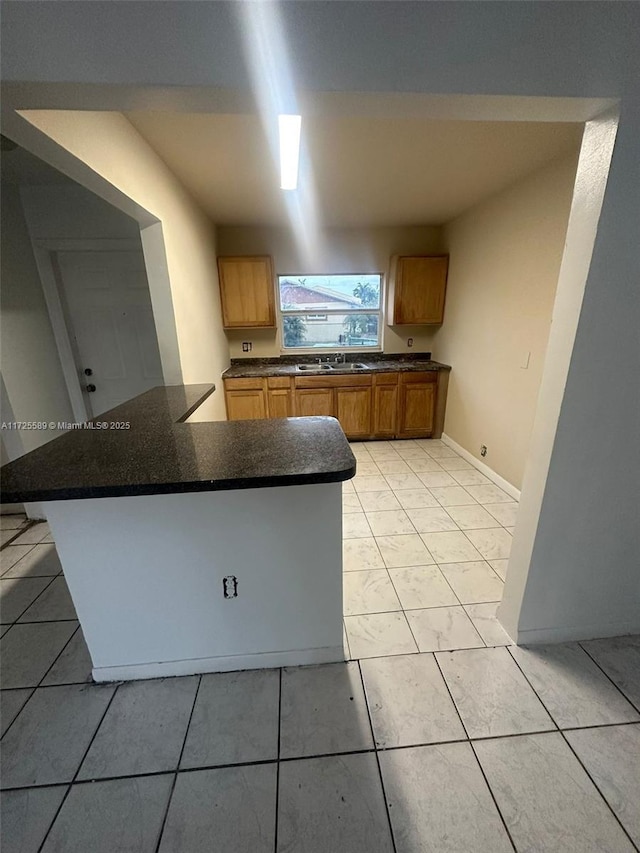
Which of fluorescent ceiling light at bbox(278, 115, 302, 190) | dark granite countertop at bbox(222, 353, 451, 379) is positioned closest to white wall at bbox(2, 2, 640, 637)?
fluorescent ceiling light at bbox(278, 115, 302, 190)

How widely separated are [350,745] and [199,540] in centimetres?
88

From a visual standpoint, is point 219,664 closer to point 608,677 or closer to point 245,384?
point 608,677

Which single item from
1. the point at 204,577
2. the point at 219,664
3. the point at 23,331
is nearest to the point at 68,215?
the point at 23,331

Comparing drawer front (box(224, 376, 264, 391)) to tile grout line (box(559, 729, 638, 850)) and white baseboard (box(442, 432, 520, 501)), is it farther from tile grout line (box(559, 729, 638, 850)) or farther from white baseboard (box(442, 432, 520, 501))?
tile grout line (box(559, 729, 638, 850))

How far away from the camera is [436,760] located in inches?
42.9

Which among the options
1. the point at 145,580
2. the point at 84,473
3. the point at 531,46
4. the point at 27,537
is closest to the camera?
the point at 531,46

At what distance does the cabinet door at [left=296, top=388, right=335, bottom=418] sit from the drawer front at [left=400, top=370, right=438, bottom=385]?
2.81 feet

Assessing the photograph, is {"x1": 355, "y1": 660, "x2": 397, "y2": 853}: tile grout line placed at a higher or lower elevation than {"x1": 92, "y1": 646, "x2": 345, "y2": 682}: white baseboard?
lower

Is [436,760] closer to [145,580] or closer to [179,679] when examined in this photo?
[179,679]

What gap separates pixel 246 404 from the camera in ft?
12.2

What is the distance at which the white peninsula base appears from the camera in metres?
1.14

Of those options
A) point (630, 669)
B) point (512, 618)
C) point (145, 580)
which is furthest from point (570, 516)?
point (145, 580)

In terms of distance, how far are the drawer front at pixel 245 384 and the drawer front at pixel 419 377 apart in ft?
5.33

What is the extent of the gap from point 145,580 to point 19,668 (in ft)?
2.71
